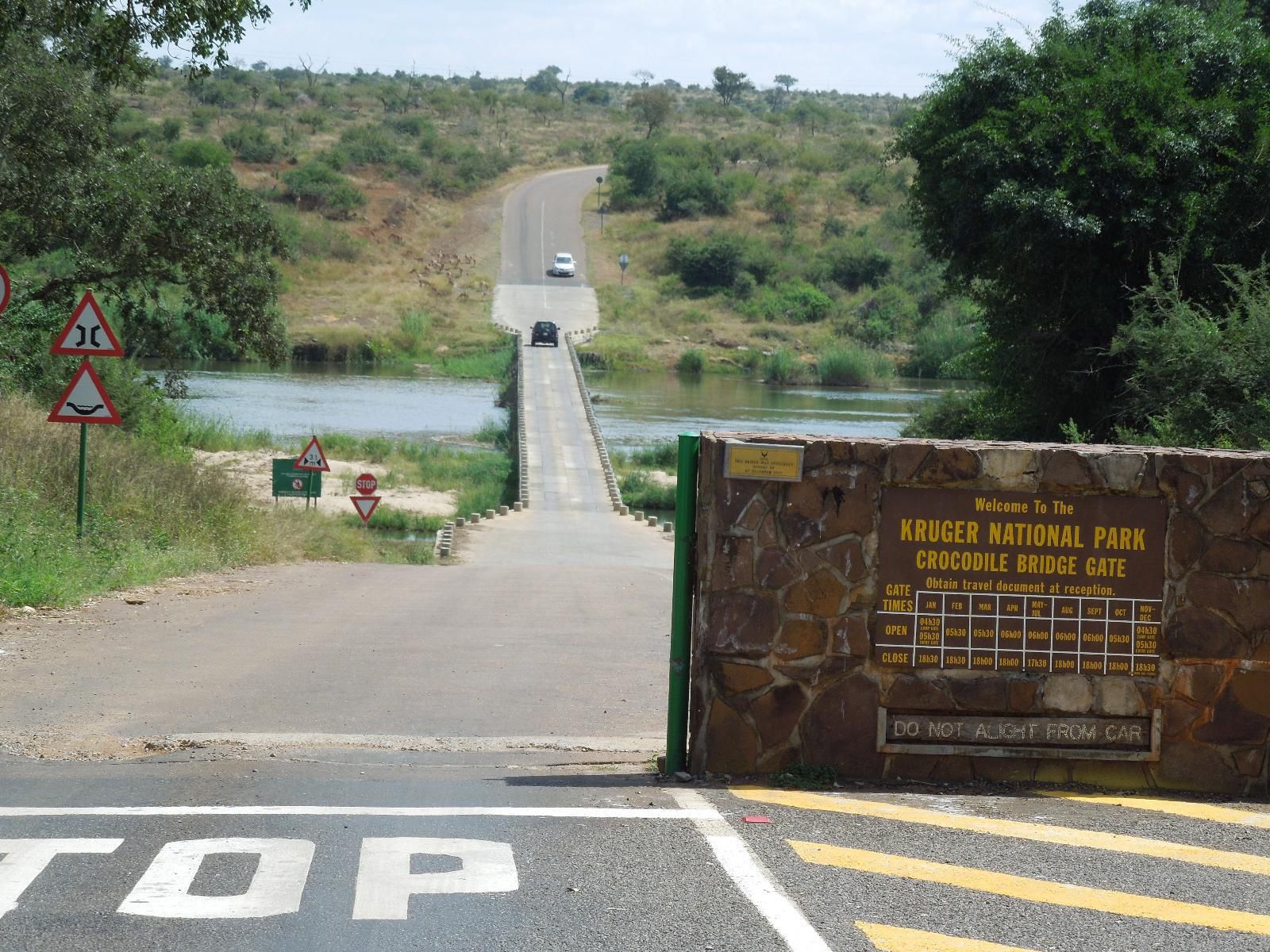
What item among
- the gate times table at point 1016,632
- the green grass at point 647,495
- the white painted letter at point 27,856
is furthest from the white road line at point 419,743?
the green grass at point 647,495

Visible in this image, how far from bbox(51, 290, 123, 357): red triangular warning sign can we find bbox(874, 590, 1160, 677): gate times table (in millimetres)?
9483

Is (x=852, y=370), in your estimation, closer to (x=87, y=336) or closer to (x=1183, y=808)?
(x=87, y=336)

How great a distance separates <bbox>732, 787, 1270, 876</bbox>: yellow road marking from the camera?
18.9 ft

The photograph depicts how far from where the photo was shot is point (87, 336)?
44.5ft

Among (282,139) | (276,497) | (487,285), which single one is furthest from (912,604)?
(282,139)

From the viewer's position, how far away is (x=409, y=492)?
41.1 metres

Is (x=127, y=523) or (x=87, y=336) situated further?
(x=127, y=523)

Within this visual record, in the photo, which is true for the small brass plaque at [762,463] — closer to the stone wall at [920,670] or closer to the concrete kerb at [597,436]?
the stone wall at [920,670]

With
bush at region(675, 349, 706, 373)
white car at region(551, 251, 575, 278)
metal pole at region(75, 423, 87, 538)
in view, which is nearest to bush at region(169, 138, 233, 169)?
white car at region(551, 251, 575, 278)

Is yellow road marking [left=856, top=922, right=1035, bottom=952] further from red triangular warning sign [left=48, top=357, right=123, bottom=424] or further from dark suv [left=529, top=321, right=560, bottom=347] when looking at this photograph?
dark suv [left=529, top=321, right=560, bottom=347]

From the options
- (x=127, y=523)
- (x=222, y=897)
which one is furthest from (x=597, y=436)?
(x=222, y=897)

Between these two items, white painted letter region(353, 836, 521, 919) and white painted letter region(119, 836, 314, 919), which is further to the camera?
white painted letter region(353, 836, 521, 919)

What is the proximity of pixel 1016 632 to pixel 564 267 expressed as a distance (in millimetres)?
83710

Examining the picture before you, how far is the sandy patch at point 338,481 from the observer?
38.0m
